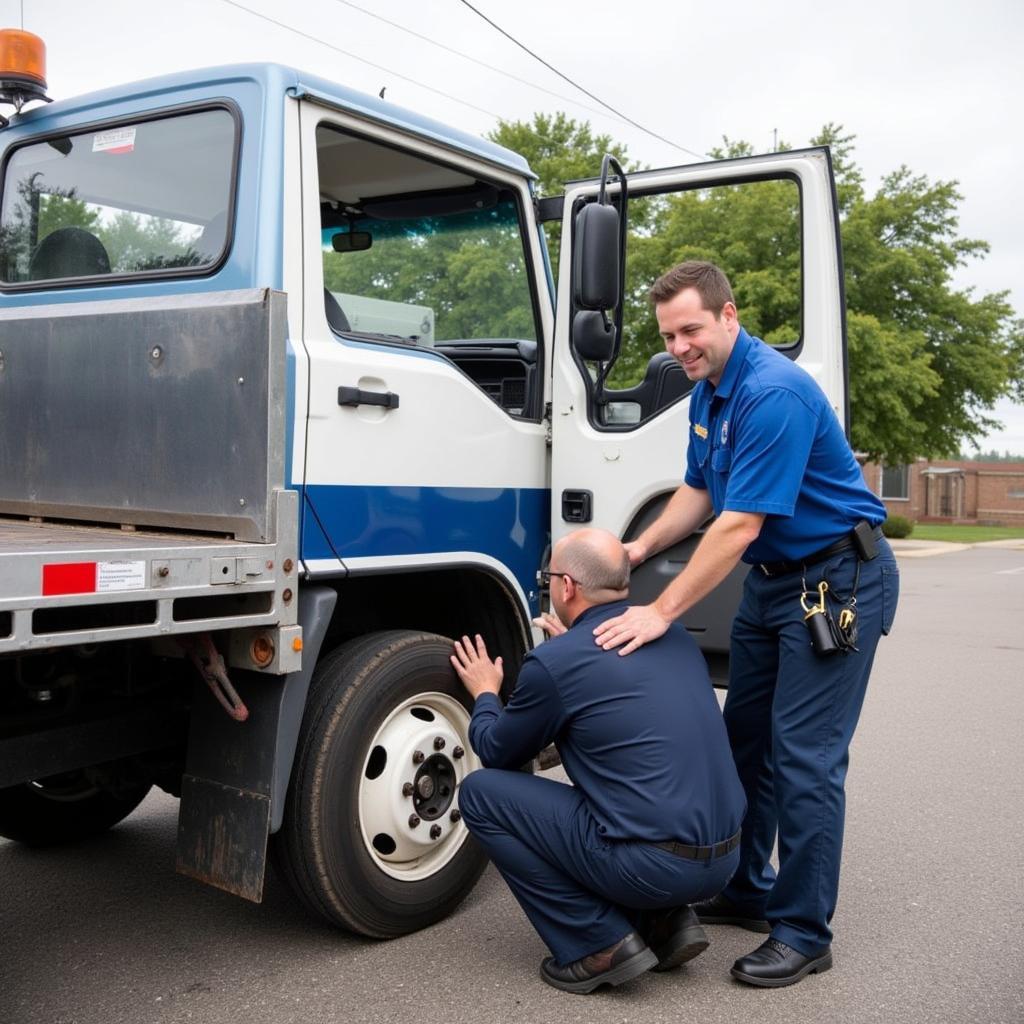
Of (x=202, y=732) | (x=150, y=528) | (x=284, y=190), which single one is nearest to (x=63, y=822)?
(x=202, y=732)

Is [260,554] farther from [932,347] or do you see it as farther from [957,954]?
[932,347]

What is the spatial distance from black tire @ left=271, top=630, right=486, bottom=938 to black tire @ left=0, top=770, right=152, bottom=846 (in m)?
1.03

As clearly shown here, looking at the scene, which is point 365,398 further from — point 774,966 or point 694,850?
point 774,966

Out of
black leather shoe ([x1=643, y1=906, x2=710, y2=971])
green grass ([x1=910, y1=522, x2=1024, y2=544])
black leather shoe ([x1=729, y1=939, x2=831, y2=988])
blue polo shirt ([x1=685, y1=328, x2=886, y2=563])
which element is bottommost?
green grass ([x1=910, y1=522, x2=1024, y2=544])

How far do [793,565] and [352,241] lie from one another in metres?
1.85

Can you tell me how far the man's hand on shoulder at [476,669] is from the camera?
145 inches

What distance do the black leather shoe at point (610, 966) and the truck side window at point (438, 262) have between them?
6.08ft

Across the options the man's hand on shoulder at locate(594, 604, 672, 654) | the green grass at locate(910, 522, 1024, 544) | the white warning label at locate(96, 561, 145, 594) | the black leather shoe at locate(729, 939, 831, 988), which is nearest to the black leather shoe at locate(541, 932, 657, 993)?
the black leather shoe at locate(729, 939, 831, 988)

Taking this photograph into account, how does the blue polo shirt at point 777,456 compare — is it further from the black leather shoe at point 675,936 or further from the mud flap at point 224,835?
the mud flap at point 224,835

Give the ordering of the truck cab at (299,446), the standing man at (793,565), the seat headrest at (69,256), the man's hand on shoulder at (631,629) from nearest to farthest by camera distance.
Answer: the truck cab at (299,446) → the man's hand on shoulder at (631,629) → the standing man at (793,565) → the seat headrest at (69,256)

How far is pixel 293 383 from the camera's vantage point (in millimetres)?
3193

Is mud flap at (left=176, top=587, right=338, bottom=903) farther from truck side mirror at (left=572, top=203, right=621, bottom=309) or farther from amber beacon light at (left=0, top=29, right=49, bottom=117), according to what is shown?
amber beacon light at (left=0, top=29, right=49, bottom=117)

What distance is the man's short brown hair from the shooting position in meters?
3.46

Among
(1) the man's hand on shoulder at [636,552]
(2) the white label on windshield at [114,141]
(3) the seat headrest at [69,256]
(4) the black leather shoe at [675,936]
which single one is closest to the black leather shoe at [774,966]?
(4) the black leather shoe at [675,936]
